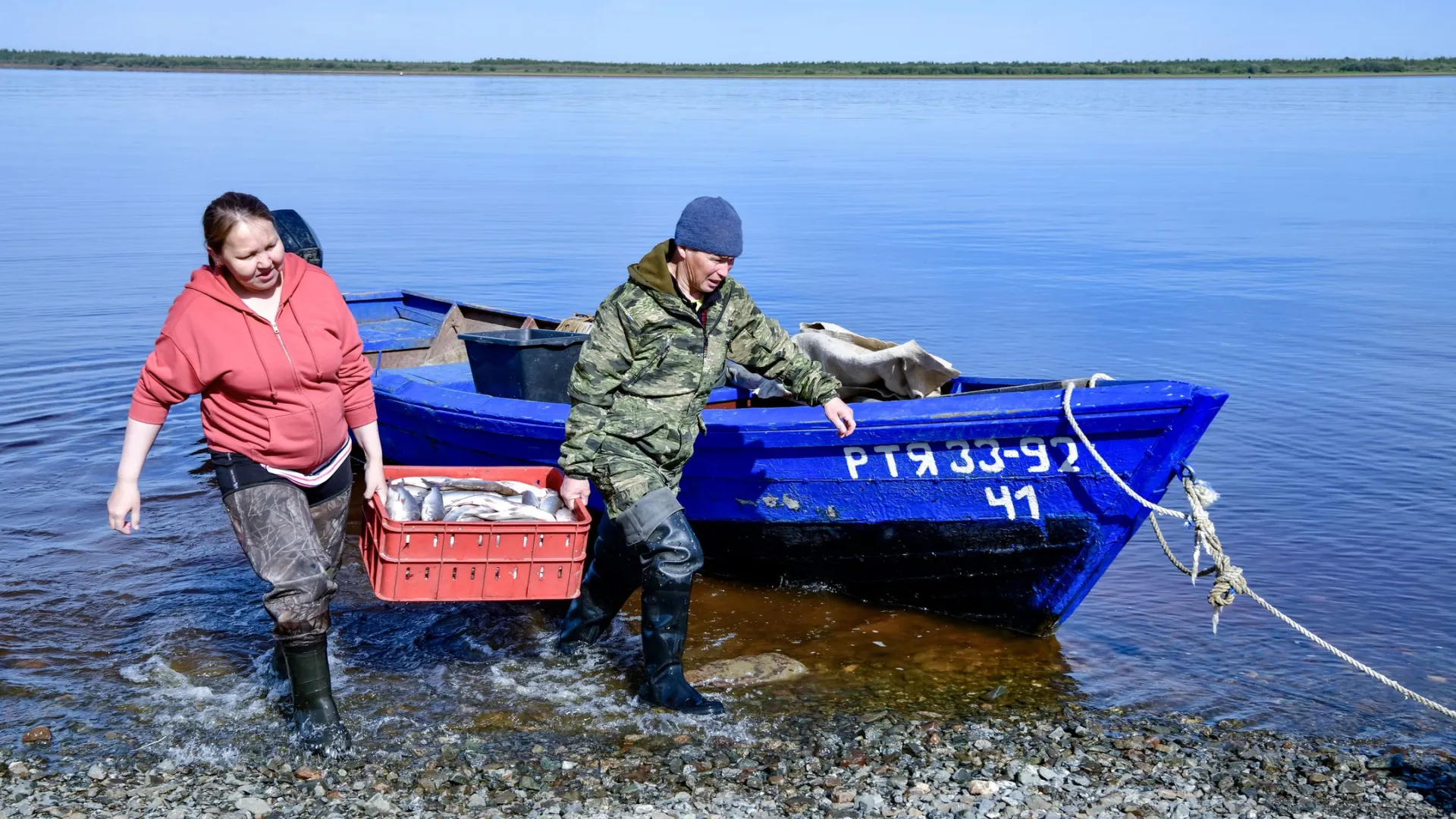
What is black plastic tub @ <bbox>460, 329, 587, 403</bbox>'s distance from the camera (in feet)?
25.5

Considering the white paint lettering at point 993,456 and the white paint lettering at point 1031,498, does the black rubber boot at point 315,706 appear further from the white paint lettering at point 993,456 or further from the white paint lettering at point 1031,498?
the white paint lettering at point 1031,498

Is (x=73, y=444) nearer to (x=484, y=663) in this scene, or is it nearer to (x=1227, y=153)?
(x=484, y=663)

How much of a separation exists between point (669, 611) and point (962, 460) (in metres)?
1.70

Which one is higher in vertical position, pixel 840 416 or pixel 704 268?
pixel 704 268

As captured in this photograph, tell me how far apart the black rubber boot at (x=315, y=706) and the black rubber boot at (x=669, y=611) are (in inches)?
50.4

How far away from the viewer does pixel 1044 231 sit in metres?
24.2

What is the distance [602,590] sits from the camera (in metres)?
6.13

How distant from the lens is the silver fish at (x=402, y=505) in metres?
5.35

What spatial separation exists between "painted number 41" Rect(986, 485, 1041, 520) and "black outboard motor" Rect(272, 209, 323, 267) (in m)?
5.40

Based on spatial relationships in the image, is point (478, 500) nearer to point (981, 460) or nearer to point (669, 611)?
point (669, 611)

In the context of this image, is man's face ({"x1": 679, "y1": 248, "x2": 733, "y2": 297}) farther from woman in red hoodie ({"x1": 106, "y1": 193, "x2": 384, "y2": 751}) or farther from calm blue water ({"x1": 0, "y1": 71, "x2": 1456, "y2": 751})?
calm blue water ({"x1": 0, "y1": 71, "x2": 1456, "y2": 751})

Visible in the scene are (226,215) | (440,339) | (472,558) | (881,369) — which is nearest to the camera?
(226,215)

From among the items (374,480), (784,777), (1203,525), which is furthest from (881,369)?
(374,480)

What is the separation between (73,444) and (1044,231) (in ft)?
59.0
